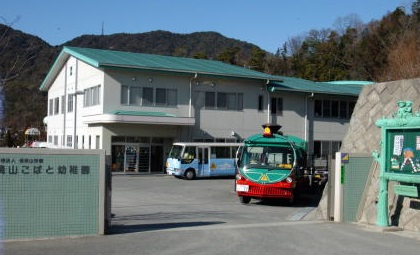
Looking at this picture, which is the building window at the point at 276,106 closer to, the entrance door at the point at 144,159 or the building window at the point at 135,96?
the entrance door at the point at 144,159

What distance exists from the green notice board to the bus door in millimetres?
23314

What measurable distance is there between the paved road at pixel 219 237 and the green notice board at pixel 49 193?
28 centimetres

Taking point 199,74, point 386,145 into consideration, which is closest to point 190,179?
point 199,74

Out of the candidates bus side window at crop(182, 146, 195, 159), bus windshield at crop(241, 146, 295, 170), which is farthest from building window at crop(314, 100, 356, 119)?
bus windshield at crop(241, 146, 295, 170)

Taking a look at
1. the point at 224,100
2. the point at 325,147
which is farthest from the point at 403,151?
the point at 325,147

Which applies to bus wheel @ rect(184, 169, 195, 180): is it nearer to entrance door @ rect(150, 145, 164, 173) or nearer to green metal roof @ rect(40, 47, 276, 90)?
entrance door @ rect(150, 145, 164, 173)

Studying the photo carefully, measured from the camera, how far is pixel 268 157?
19.8 meters

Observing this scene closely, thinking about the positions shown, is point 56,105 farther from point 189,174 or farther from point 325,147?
point 325,147

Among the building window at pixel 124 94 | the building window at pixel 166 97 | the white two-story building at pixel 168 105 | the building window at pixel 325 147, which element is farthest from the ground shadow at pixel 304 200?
the building window at pixel 325 147

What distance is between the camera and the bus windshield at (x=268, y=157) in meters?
19.7

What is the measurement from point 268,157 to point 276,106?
23766 millimetres

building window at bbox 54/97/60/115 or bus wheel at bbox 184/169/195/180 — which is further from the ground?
building window at bbox 54/97/60/115

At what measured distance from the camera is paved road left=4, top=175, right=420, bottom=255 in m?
9.41

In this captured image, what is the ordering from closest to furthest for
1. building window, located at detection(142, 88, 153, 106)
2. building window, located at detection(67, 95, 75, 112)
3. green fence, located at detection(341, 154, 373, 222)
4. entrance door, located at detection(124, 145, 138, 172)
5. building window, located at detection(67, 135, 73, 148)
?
green fence, located at detection(341, 154, 373, 222)
entrance door, located at detection(124, 145, 138, 172)
building window, located at detection(142, 88, 153, 106)
building window, located at detection(67, 135, 73, 148)
building window, located at detection(67, 95, 75, 112)
